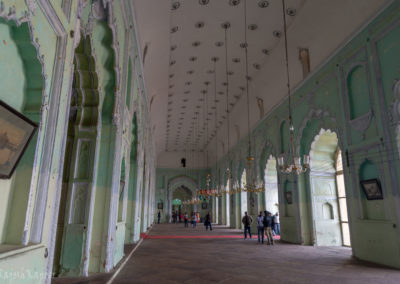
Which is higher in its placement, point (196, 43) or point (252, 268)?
point (196, 43)

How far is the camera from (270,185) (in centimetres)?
1200

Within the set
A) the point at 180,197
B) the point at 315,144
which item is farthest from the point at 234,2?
the point at 180,197

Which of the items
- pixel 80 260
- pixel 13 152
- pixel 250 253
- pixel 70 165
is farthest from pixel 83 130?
pixel 250 253

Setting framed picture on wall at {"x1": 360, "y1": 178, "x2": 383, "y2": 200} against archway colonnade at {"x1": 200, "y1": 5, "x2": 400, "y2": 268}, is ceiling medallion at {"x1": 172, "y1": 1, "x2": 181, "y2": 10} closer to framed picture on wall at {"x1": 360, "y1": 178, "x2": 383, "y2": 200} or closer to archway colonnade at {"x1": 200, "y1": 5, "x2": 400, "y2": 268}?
archway colonnade at {"x1": 200, "y1": 5, "x2": 400, "y2": 268}

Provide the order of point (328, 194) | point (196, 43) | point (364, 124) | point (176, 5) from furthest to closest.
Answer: point (196, 43), point (328, 194), point (176, 5), point (364, 124)

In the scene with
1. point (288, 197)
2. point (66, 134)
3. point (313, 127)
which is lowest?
point (288, 197)

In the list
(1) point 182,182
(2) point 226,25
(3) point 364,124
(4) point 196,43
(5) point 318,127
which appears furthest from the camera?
(1) point 182,182

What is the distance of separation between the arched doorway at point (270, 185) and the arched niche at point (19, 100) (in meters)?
10.2

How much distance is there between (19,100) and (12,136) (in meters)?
0.46

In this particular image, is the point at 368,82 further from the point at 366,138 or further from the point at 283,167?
the point at 283,167

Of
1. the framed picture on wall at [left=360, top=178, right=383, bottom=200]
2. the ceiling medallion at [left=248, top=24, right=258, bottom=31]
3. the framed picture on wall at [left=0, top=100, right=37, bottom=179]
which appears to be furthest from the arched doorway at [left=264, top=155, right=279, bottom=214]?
the framed picture on wall at [left=0, top=100, right=37, bottom=179]

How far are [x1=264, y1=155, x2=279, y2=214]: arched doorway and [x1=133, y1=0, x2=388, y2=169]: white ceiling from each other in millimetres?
2270

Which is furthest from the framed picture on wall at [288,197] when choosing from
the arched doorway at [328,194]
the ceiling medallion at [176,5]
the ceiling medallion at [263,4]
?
the ceiling medallion at [176,5]

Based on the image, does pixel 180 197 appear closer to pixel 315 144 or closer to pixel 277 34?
pixel 315 144
